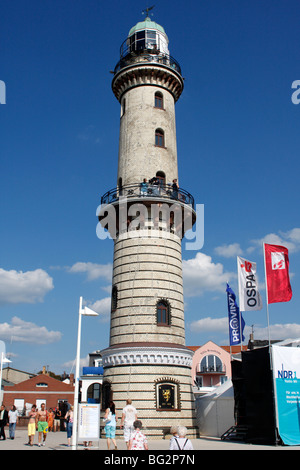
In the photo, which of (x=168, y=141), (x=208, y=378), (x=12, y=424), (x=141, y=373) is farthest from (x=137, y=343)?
(x=208, y=378)

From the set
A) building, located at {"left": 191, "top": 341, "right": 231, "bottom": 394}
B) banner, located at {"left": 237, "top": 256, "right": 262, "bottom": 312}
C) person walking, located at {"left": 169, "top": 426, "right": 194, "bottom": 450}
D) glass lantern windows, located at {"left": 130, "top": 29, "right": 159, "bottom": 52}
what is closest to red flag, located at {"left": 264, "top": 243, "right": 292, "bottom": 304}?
banner, located at {"left": 237, "top": 256, "right": 262, "bottom": 312}

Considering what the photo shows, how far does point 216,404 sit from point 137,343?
8.59 metres

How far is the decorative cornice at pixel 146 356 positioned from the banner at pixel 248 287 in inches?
178

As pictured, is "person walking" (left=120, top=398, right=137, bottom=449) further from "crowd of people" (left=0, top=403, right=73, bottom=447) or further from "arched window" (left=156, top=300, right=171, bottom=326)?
"arched window" (left=156, top=300, right=171, bottom=326)

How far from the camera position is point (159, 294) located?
2602cm

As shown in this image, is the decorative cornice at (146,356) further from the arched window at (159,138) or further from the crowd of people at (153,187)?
the arched window at (159,138)

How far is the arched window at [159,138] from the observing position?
2988 cm

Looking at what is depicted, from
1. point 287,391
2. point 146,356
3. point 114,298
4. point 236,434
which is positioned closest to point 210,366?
point 236,434

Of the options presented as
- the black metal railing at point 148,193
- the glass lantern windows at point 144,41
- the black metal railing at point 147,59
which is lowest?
the black metal railing at point 148,193

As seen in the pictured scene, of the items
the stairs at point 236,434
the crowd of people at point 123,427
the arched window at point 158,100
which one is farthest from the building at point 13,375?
the arched window at point 158,100

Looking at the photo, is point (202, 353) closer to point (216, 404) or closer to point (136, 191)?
point (216, 404)

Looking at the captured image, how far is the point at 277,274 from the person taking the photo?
75.1ft

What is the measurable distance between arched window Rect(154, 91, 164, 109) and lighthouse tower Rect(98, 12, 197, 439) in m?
0.07

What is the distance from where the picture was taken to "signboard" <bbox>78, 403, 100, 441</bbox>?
54.9ft
